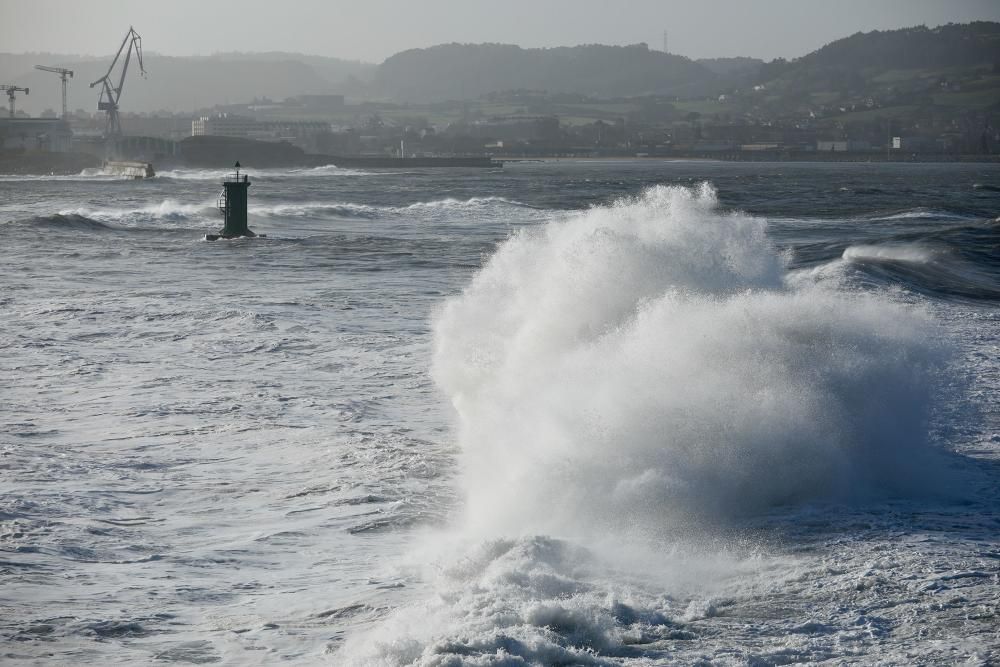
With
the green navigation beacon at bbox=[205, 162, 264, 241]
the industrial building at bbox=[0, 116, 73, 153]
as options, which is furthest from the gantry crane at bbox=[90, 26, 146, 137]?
the green navigation beacon at bbox=[205, 162, 264, 241]

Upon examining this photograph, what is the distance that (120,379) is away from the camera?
12.9 m

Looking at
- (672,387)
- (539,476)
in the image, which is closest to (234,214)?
(672,387)

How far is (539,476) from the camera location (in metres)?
8.36

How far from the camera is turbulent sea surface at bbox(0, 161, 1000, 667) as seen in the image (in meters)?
6.22

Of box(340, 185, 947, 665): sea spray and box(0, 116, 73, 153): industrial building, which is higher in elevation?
box(0, 116, 73, 153): industrial building

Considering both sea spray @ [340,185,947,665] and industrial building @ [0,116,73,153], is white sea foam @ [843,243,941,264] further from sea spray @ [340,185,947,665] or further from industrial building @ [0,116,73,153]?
industrial building @ [0,116,73,153]

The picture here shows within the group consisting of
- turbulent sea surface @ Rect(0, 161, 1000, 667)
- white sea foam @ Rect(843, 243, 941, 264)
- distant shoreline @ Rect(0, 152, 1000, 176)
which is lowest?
turbulent sea surface @ Rect(0, 161, 1000, 667)

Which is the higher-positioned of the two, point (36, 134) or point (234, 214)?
point (36, 134)

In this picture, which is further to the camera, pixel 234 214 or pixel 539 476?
pixel 234 214

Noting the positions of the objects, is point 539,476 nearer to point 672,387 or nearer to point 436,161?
point 672,387

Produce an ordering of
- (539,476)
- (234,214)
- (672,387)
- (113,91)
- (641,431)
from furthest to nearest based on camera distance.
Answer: (113,91)
(234,214)
(672,387)
(641,431)
(539,476)

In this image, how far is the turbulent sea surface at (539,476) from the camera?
6.22m

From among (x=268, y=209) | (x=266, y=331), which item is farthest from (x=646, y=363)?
(x=268, y=209)

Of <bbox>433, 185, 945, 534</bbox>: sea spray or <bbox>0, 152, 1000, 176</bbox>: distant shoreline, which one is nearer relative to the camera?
<bbox>433, 185, 945, 534</bbox>: sea spray
